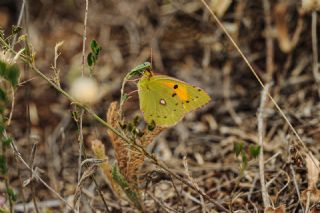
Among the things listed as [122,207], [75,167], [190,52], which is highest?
[190,52]

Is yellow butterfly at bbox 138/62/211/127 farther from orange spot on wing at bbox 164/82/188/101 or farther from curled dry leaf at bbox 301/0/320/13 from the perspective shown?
curled dry leaf at bbox 301/0/320/13

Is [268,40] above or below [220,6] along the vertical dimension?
below

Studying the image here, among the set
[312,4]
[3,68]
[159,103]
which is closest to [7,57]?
[3,68]

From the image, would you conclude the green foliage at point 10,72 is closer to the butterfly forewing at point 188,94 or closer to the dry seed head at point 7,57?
the dry seed head at point 7,57

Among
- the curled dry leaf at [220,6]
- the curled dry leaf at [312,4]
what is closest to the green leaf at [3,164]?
the curled dry leaf at [312,4]

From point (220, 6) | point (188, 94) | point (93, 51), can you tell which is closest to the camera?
point (93, 51)

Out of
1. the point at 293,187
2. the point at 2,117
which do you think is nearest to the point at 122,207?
the point at 293,187

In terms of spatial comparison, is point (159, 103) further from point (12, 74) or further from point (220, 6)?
point (220, 6)

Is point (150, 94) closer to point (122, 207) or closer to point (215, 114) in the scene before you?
point (122, 207)

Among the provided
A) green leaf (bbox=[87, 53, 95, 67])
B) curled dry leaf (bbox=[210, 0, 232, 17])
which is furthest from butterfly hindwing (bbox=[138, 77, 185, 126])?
curled dry leaf (bbox=[210, 0, 232, 17])
